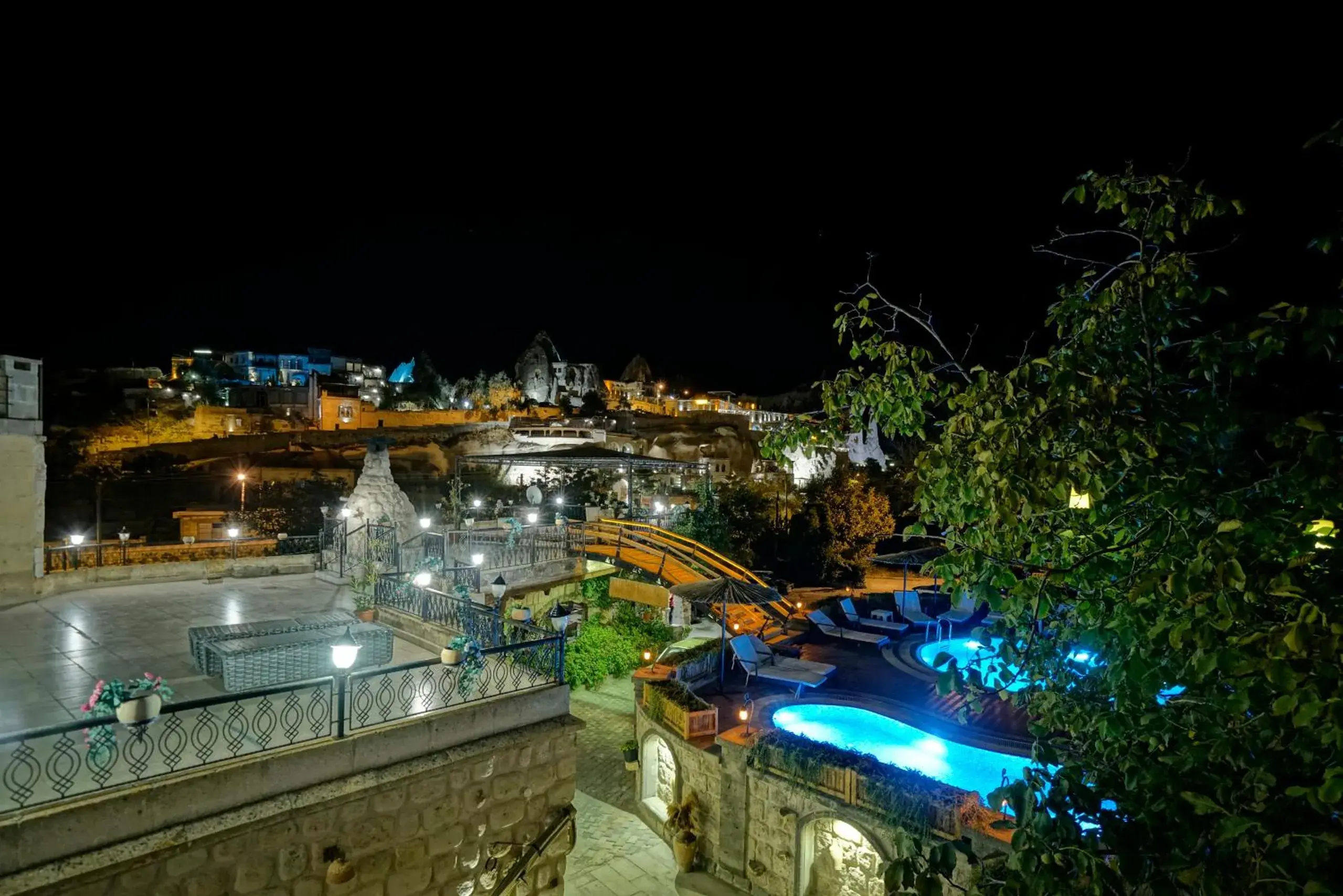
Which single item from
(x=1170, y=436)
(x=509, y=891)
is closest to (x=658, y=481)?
(x=509, y=891)

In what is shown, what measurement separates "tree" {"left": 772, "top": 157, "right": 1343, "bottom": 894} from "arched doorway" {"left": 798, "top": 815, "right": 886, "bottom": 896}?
729 cm

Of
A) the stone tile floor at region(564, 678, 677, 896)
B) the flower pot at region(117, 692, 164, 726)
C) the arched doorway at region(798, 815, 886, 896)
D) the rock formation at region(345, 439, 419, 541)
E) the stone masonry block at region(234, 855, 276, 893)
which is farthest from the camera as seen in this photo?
the rock formation at region(345, 439, 419, 541)

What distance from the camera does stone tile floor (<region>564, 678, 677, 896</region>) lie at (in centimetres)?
1119

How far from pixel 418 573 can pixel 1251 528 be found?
483 inches

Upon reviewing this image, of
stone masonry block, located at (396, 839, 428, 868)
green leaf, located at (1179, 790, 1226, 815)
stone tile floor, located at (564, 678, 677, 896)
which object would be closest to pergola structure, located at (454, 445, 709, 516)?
stone tile floor, located at (564, 678, 677, 896)

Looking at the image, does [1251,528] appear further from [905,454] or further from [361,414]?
[361,414]

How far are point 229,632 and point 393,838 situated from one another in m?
4.19

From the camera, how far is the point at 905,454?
48.4 meters

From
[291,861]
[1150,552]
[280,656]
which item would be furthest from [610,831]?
[1150,552]

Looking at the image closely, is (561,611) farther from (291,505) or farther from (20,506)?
(291,505)

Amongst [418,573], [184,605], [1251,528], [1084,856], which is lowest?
[184,605]

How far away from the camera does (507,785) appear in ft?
26.5

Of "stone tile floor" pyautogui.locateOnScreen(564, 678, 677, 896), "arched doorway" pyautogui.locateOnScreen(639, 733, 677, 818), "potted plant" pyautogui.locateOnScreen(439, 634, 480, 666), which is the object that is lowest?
"stone tile floor" pyautogui.locateOnScreen(564, 678, 677, 896)

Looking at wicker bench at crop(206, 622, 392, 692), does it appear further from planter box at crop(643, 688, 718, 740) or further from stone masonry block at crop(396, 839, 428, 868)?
planter box at crop(643, 688, 718, 740)
